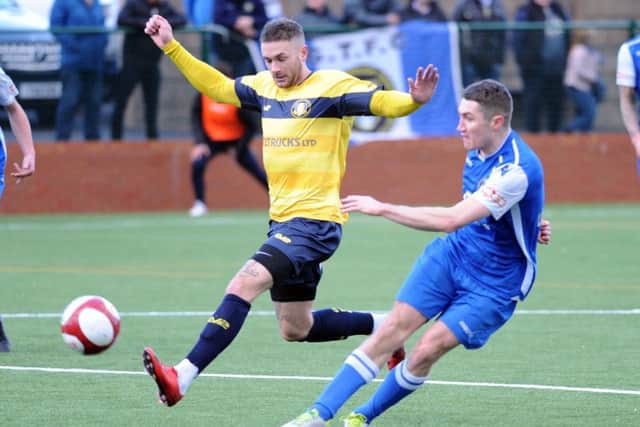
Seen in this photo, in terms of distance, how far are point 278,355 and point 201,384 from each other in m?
1.06

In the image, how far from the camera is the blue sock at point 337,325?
8.44 m

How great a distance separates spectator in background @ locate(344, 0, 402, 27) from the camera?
19828mm

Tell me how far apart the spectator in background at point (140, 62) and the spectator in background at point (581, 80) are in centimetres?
531

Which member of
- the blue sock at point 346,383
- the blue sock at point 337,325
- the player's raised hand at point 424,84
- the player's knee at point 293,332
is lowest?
the blue sock at point 337,325

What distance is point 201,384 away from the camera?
27.0 feet

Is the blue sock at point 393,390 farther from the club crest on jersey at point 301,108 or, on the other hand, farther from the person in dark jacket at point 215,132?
the person in dark jacket at point 215,132

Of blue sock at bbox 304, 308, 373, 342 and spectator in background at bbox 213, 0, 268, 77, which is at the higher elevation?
blue sock at bbox 304, 308, 373, 342

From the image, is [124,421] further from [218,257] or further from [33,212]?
[33,212]

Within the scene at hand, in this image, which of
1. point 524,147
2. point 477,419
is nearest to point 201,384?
point 477,419

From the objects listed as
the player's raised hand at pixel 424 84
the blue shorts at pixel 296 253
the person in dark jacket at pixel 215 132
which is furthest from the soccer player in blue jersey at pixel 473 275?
the person in dark jacket at pixel 215 132

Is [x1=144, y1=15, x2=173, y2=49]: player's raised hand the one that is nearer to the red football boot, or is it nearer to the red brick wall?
the red football boot

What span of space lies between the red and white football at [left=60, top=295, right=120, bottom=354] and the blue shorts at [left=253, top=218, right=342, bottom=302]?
2.70ft

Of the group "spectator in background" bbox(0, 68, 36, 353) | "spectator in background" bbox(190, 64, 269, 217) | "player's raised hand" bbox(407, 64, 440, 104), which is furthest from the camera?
"spectator in background" bbox(190, 64, 269, 217)

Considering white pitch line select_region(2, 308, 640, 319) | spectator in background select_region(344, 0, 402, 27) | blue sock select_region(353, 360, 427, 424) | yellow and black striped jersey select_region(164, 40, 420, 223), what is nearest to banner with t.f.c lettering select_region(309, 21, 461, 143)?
spectator in background select_region(344, 0, 402, 27)
